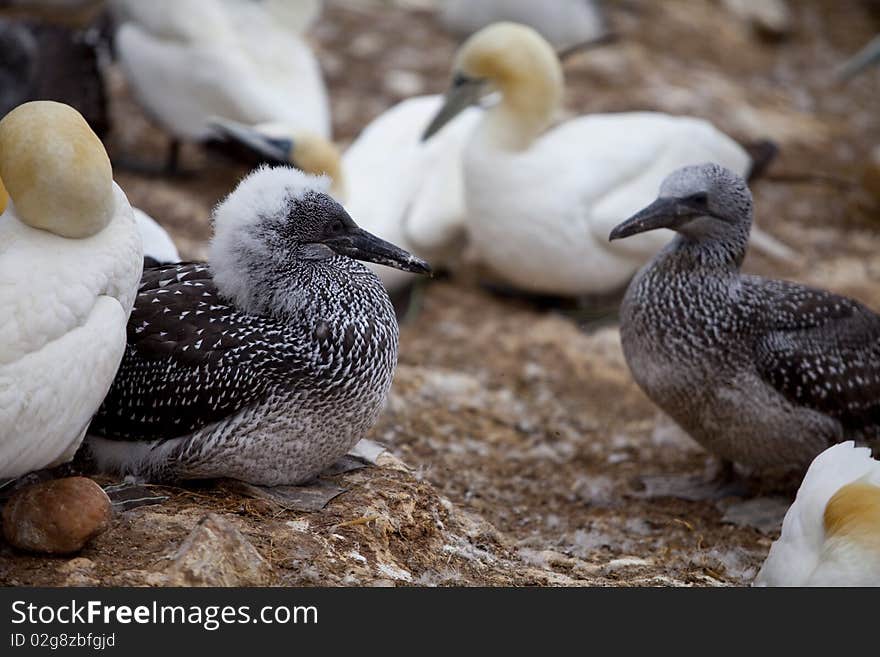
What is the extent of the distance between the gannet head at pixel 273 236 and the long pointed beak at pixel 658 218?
1100 millimetres

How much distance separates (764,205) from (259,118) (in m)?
3.25

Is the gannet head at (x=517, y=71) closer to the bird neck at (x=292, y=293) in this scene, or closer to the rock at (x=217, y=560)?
the bird neck at (x=292, y=293)

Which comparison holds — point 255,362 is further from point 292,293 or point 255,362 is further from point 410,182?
point 410,182

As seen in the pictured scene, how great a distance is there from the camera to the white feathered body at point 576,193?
640 centimetres

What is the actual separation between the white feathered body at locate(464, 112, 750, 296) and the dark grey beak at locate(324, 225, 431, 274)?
2.55 m

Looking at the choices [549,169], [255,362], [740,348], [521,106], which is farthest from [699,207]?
[521,106]

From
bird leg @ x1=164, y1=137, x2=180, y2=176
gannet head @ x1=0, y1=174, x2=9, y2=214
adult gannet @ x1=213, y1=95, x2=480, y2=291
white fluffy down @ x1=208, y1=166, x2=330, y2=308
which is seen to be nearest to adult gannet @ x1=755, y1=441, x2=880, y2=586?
white fluffy down @ x1=208, y1=166, x2=330, y2=308

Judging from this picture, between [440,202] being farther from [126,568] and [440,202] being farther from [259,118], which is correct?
[126,568]

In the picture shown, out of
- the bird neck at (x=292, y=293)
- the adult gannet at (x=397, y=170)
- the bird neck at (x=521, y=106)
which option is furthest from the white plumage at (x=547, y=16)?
the bird neck at (x=292, y=293)

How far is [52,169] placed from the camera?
133 inches

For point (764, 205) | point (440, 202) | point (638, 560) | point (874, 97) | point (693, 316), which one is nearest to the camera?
point (638, 560)

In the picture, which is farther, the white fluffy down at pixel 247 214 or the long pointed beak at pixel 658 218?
the long pointed beak at pixel 658 218

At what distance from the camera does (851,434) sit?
4648 millimetres

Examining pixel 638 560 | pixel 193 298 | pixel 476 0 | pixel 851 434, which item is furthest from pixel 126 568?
pixel 476 0
